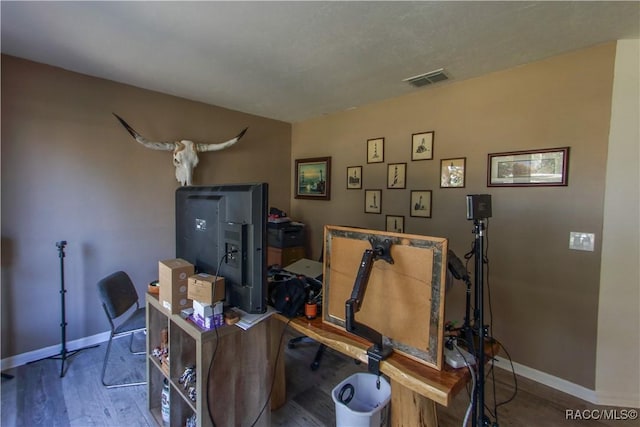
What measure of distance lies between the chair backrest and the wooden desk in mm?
1507

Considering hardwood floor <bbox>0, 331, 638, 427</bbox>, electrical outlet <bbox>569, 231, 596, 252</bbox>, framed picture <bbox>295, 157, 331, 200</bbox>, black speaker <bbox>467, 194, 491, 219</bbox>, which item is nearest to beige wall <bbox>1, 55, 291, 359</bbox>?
hardwood floor <bbox>0, 331, 638, 427</bbox>

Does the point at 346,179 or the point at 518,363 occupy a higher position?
the point at 346,179

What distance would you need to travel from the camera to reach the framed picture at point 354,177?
350cm

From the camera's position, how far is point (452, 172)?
272 cm

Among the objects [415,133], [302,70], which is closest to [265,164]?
[302,70]

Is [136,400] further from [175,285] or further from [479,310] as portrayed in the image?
[479,310]

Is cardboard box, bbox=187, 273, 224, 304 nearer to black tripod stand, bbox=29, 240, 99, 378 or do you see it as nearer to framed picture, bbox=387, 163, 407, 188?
black tripod stand, bbox=29, 240, 99, 378

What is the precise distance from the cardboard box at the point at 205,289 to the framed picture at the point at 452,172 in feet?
7.26

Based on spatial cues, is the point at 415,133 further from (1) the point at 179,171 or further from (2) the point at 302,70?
(1) the point at 179,171

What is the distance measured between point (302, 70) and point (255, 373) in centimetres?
223

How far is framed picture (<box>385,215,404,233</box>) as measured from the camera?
3121mm

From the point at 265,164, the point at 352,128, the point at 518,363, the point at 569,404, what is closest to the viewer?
the point at 569,404

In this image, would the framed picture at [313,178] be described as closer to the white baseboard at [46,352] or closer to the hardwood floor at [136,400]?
the hardwood floor at [136,400]

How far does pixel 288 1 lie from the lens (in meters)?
1.59
